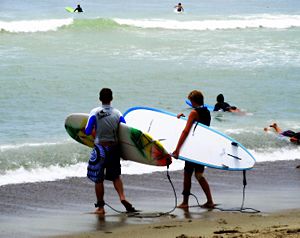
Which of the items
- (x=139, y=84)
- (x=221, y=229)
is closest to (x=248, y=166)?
(x=221, y=229)

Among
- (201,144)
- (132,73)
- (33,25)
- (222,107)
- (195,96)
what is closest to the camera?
(195,96)

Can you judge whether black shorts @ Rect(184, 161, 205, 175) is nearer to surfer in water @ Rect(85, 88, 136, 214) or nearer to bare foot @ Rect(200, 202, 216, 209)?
bare foot @ Rect(200, 202, 216, 209)

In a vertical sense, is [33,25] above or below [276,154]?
above

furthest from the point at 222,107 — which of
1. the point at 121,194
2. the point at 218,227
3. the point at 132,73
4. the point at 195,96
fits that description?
the point at 218,227

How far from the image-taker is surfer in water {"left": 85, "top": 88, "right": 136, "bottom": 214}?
26.9 feet

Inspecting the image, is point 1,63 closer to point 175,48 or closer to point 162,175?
point 175,48

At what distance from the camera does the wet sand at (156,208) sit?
7379 mm

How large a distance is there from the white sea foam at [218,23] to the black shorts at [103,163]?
Answer: 28.5m

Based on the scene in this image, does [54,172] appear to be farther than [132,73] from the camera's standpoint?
No

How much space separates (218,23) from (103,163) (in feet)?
102

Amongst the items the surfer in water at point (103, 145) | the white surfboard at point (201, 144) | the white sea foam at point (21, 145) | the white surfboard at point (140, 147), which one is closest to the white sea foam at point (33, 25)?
the white sea foam at point (21, 145)

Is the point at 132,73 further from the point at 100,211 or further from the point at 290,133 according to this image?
the point at 100,211

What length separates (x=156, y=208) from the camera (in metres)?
8.66

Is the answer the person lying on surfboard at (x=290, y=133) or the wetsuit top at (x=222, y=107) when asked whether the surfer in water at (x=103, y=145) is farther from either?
the wetsuit top at (x=222, y=107)
